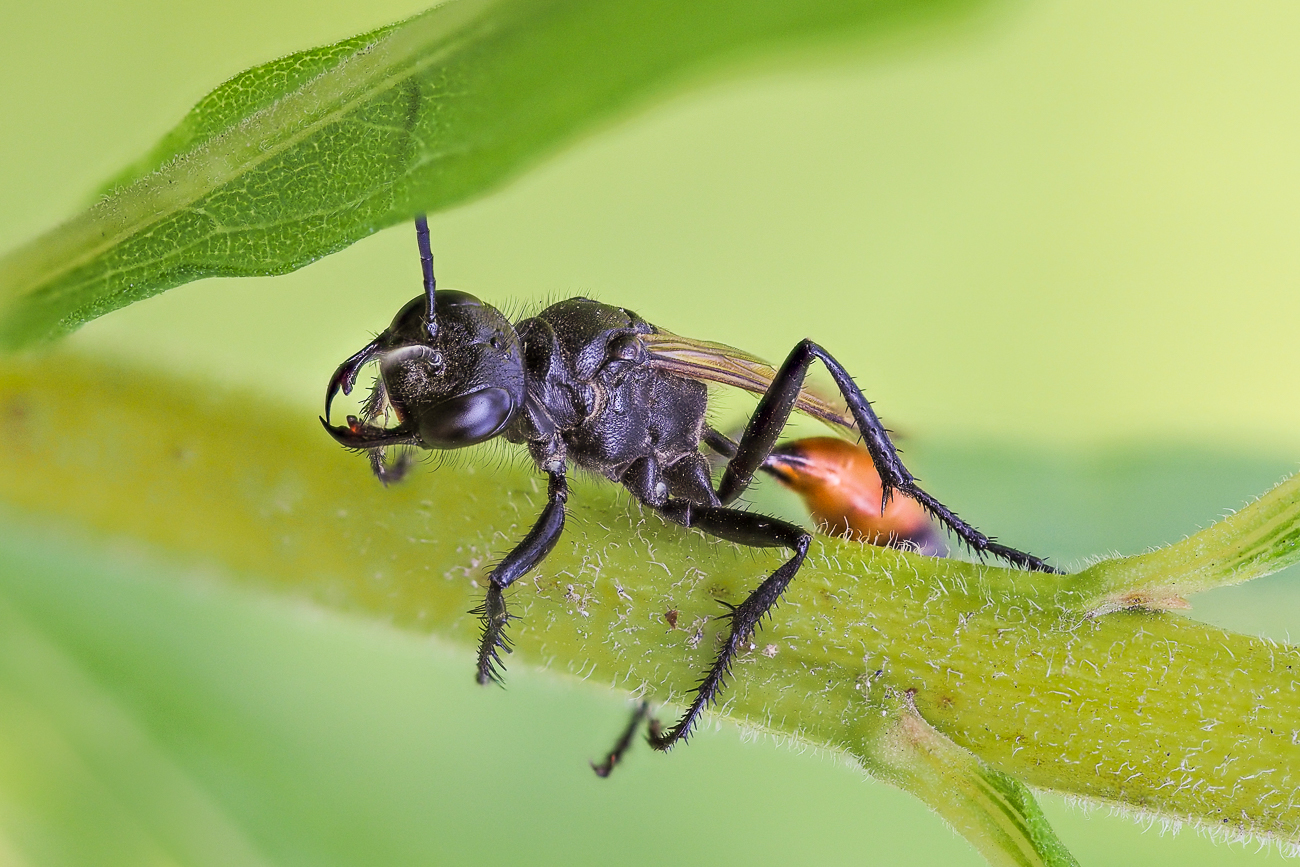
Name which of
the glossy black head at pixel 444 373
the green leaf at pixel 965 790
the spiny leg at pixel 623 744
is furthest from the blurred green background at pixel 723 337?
the green leaf at pixel 965 790

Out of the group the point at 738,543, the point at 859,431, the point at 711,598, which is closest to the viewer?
the point at 711,598

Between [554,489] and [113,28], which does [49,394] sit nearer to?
[113,28]

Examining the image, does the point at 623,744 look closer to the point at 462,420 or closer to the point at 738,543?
the point at 738,543

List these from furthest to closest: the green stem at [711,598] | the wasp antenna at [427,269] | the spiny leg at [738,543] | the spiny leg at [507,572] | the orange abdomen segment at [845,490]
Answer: the orange abdomen segment at [845,490]
the wasp antenna at [427,269]
the spiny leg at [507,572]
the spiny leg at [738,543]
the green stem at [711,598]

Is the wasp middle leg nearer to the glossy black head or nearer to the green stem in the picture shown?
the green stem

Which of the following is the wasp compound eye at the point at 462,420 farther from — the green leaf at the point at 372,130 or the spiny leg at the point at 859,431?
the green leaf at the point at 372,130

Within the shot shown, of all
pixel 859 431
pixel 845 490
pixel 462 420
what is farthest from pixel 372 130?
pixel 845 490
